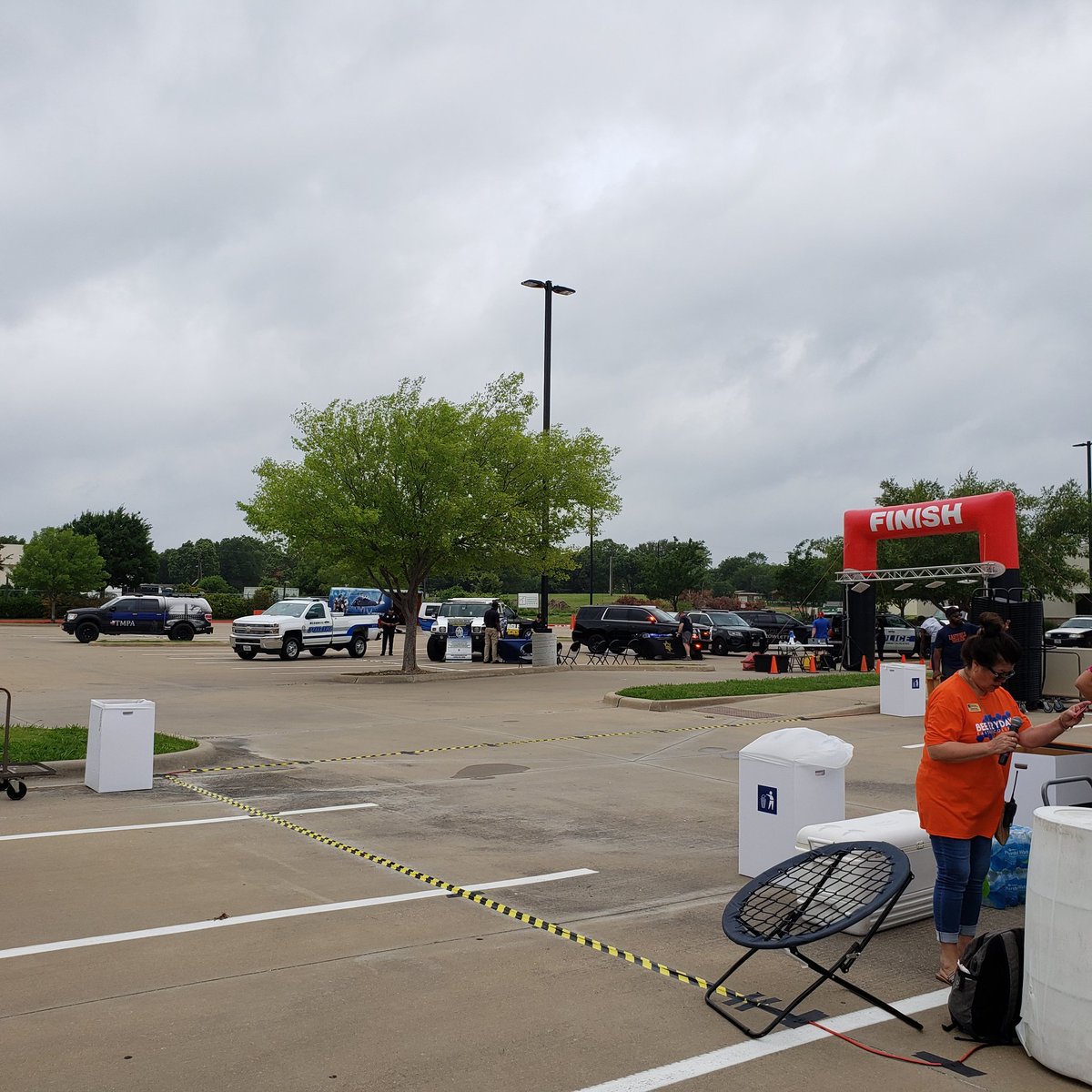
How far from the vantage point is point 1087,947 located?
390cm

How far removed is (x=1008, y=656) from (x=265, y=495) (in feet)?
72.9

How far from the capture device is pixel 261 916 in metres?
6.02

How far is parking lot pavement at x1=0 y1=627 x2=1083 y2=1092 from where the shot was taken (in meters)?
4.17

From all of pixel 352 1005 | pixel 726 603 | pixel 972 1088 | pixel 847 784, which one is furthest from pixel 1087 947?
pixel 726 603

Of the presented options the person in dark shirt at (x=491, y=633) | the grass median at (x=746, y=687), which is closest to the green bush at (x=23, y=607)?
the person in dark shirt at (x=491, y=633)

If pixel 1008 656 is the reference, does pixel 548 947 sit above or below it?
below

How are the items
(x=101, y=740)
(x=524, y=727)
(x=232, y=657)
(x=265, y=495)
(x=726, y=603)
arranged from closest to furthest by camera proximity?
1. (x=101, y=740)
2. (x=524, y=727)
3. (x=265, y=495)
4. (x=232, y=657)
5. (x=726, y=603)

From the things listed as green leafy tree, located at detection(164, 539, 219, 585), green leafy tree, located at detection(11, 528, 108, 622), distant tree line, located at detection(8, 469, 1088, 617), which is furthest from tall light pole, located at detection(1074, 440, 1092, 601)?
green leafy tree, located at detection(164, 539, 219, 585)

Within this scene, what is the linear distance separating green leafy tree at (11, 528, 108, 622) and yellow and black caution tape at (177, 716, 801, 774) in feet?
175

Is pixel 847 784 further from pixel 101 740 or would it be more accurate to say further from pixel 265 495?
pixel 265 495

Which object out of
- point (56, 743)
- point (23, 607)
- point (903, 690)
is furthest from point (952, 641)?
point (23, 607)

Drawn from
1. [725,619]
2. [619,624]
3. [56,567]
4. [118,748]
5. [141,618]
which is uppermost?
[56,567]

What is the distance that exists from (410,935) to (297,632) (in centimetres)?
2913

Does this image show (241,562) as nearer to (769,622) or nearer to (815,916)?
(769,622)
